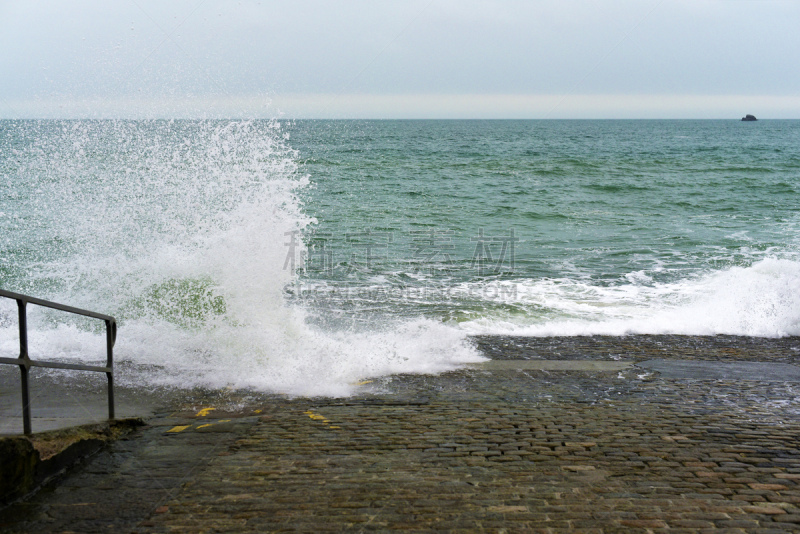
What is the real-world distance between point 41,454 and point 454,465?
2.64 metres

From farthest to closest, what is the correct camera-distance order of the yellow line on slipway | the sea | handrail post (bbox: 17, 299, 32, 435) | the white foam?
1. the white foam
2. the sea
3. the yellow line on slipway
4. handrail post (bbox: 17, 299, 32, 435)

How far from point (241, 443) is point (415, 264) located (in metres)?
10.4

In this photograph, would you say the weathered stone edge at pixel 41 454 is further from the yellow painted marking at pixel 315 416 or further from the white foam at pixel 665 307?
the white foam at pixel 665 307

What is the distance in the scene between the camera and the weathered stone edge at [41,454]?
3516 millimetres

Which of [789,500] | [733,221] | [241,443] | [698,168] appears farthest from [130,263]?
[698,168]

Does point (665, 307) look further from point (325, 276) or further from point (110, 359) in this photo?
point (110, 359)

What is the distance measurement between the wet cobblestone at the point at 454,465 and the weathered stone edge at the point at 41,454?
0.11 metres

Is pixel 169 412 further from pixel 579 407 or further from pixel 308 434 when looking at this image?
pixel 579 407

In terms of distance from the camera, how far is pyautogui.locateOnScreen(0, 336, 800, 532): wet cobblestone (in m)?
3.48

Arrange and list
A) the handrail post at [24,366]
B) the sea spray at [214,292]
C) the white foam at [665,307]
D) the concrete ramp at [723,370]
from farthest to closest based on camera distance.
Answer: the white foam at [665,307] → the sea spray at [214,292] → the concrete ramp at [723,370] → the handrail post at [24,366]

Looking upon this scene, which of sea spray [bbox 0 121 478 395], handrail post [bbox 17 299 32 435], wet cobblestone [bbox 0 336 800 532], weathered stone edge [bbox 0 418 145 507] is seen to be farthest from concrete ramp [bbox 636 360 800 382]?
handrail post [bbox 17 299 32 435]

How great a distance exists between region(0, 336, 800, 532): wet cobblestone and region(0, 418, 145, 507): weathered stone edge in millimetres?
106

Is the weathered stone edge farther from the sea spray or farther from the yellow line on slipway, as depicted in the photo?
the sea spray

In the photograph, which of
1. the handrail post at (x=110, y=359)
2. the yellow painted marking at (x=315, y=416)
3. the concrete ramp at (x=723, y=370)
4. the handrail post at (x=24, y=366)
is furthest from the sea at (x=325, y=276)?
the handrail post at (x=24, y=366)
